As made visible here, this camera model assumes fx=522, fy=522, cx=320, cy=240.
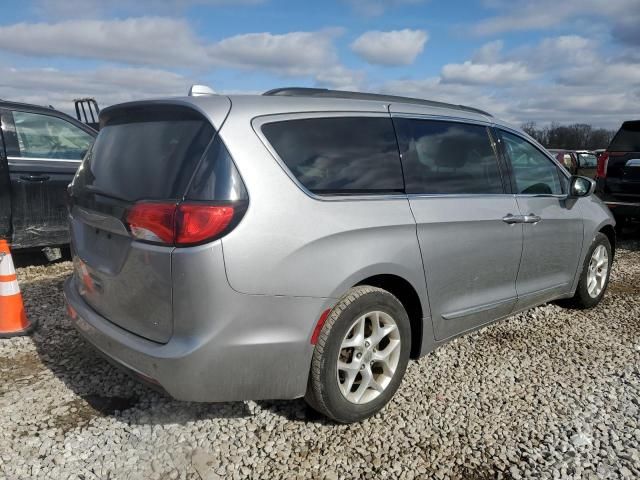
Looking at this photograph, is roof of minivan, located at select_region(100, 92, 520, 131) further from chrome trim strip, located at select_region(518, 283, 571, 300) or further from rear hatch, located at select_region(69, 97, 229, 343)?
chrome trim strip, located at select_region(518, 283, 571, 300)

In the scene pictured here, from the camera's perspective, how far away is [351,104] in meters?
2.86

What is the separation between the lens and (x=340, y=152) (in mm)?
2701

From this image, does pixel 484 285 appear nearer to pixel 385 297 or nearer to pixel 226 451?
pixel 385 297

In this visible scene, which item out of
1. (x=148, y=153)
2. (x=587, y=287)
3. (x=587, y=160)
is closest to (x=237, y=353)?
(x=148, y=153)

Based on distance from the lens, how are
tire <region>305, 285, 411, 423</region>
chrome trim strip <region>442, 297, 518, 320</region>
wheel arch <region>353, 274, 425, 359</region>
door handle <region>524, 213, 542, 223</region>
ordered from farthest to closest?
door handle <region>524, 213, 542, 223</region>
chrome trim strip <region>442, 297, 518, 320</region>
wheel arch <region>353, 274, 425, 359</region>
tire <region>305, 285, 411, 423</region>

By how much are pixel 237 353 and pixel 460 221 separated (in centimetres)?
160

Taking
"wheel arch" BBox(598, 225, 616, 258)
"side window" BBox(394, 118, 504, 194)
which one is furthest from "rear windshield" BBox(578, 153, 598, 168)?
"side window" BBox(394, 118, 504, 194)

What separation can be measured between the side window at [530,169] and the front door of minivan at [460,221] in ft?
0.73

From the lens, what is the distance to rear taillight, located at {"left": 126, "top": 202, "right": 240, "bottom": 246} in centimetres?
220

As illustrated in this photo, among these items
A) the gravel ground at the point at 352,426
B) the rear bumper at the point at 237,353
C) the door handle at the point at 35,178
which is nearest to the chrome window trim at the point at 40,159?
the door handle at the point at 35,178

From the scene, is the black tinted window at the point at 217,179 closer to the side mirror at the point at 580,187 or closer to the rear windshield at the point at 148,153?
the rear windshield at the point at 148,153

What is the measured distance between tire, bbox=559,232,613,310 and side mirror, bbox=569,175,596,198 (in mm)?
597

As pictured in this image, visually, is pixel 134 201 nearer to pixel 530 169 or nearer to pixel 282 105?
pixel 282 105

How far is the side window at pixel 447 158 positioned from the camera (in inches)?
120
